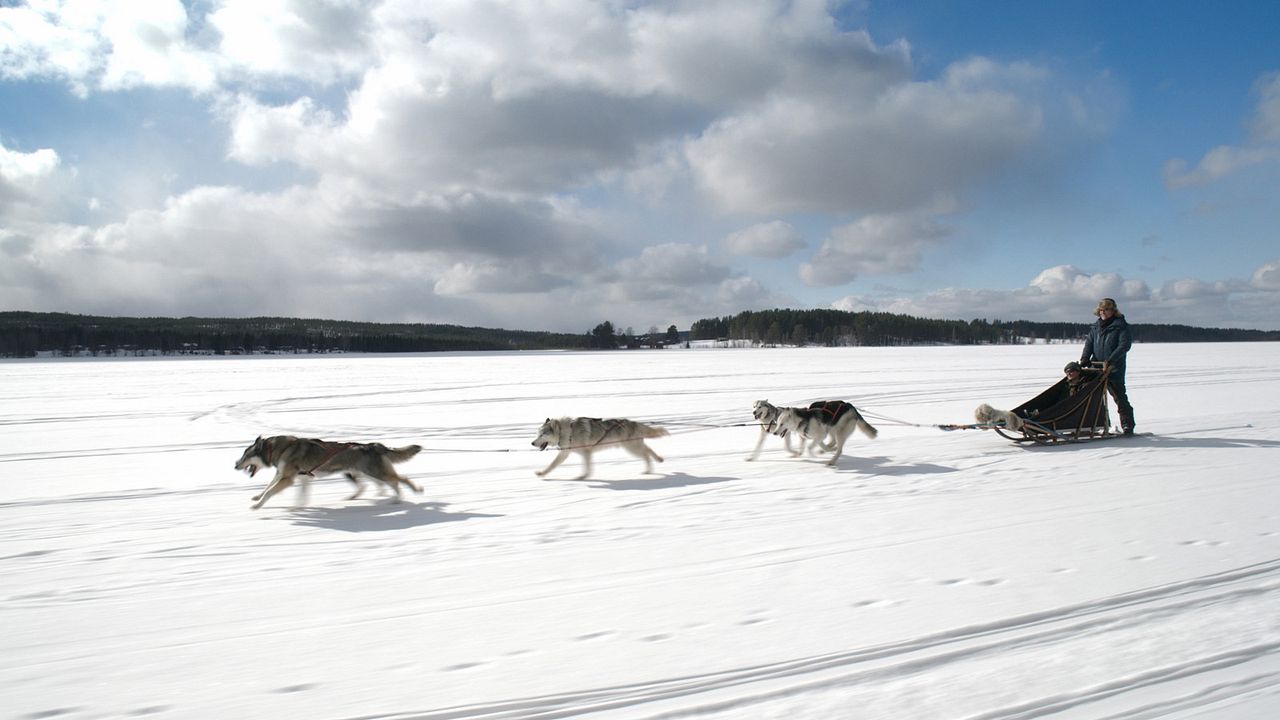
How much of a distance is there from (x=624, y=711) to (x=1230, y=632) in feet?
9.34

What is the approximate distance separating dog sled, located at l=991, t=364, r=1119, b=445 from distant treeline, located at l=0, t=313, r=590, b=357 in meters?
85.7

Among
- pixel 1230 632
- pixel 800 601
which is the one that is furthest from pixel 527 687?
pixel 1230 632

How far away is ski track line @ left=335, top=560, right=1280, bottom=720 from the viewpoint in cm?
253

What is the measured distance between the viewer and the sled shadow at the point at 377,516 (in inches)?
200

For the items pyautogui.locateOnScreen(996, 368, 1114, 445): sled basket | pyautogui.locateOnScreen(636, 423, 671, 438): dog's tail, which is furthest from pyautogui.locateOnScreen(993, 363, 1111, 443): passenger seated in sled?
pyautogui.locateOnScreen(636, 423, 671, 438): dog's tail

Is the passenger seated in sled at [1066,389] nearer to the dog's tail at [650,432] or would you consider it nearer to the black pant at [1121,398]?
the black pant at [1121,398]

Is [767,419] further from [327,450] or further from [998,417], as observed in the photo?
[327,450]

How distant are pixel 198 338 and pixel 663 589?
103m

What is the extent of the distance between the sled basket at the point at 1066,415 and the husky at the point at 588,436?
4.53m

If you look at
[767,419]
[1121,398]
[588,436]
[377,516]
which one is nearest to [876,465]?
[767,419]

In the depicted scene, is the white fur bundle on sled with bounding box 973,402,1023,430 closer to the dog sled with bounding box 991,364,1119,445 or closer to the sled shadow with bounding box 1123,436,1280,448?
the dog sled with bounding box 991,364,1119,445

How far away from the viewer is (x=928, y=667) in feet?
9.17

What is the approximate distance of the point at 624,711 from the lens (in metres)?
2.52

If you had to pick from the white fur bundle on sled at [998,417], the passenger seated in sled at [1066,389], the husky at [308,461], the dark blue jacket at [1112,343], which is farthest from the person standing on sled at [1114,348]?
the husky at [308,461]
